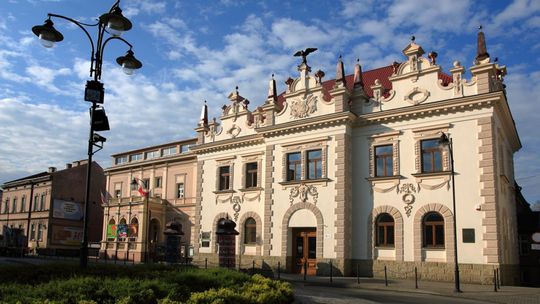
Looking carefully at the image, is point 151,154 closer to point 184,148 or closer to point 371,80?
point 184,148

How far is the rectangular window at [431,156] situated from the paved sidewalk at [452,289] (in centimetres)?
606

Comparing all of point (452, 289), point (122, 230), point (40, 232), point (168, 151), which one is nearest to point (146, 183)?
point (168, 151)

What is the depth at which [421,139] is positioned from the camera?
2752 cm

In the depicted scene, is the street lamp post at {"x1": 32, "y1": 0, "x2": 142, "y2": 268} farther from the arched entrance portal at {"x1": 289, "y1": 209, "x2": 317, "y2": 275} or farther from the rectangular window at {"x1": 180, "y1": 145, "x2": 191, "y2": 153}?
the rectangular window at {"x1": 180, "y1": 145, "x2": 191, "y2": 153}

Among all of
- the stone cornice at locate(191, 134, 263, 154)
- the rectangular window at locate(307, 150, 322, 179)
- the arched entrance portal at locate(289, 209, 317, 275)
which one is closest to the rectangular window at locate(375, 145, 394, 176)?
the rectangular window at locate(307, 150, 322, 179)

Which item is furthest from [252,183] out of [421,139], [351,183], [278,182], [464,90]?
[464,90]

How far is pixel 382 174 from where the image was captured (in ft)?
95.0

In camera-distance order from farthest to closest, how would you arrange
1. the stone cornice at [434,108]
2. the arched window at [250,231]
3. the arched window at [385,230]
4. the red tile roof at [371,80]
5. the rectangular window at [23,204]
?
1. the rectangular window at [23,204]
2. the arched window at [250,231]
3. the red tile roof at [371,80]
4. the arched window at [385,230]
5. the stone cornice at [434,108]

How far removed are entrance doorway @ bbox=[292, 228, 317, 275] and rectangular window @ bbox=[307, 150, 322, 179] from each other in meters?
3.39

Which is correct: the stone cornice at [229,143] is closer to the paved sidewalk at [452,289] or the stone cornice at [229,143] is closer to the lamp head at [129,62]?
the paved sidewalk at [452,289]

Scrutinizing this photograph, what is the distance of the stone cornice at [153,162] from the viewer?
44037mm

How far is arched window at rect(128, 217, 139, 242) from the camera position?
44.3 m

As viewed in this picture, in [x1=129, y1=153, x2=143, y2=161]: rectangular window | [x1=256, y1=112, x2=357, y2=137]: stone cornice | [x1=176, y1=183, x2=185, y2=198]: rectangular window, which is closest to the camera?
[x1=256, y1=112, x2=357, y2=137]: stone cornice

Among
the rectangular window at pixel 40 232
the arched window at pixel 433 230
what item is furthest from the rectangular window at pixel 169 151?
the arched window at pixel 433 230
